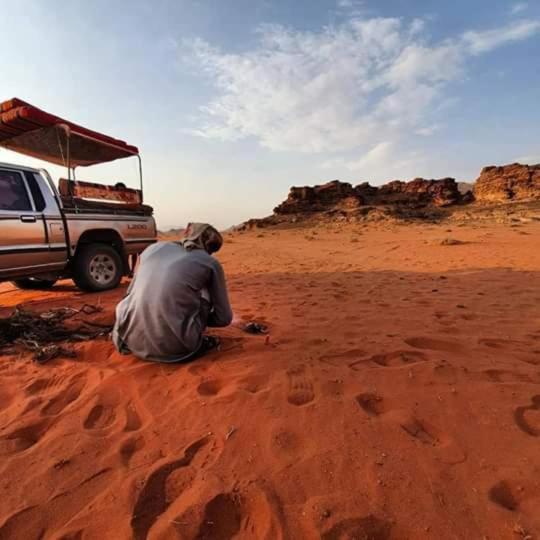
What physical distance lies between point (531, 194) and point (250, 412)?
4100 cm

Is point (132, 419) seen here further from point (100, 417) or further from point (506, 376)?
point (506, 376)

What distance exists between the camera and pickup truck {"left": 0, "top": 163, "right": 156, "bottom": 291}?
5.27 meters

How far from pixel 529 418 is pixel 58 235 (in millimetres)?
6431

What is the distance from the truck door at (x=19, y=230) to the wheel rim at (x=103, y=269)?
34.9 inches

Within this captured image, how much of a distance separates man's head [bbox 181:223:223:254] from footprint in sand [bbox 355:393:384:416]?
1763 millimetres

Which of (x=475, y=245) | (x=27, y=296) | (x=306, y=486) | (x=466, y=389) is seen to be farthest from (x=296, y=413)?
(x=475, y=245)

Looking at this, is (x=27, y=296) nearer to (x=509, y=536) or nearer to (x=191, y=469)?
(x=191, y=469)

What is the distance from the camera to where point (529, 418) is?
7.35ft

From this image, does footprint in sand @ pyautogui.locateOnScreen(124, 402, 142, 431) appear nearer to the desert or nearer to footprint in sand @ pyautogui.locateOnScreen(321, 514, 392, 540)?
the desert

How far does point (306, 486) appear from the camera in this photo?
5.79 feet

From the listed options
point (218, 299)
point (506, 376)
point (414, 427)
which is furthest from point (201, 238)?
point (506, 376)

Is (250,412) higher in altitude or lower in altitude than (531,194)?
lower

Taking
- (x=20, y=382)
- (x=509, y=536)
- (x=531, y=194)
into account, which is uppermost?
(x=531, y=194)

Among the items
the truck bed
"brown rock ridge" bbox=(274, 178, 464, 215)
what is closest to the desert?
the truck bed
